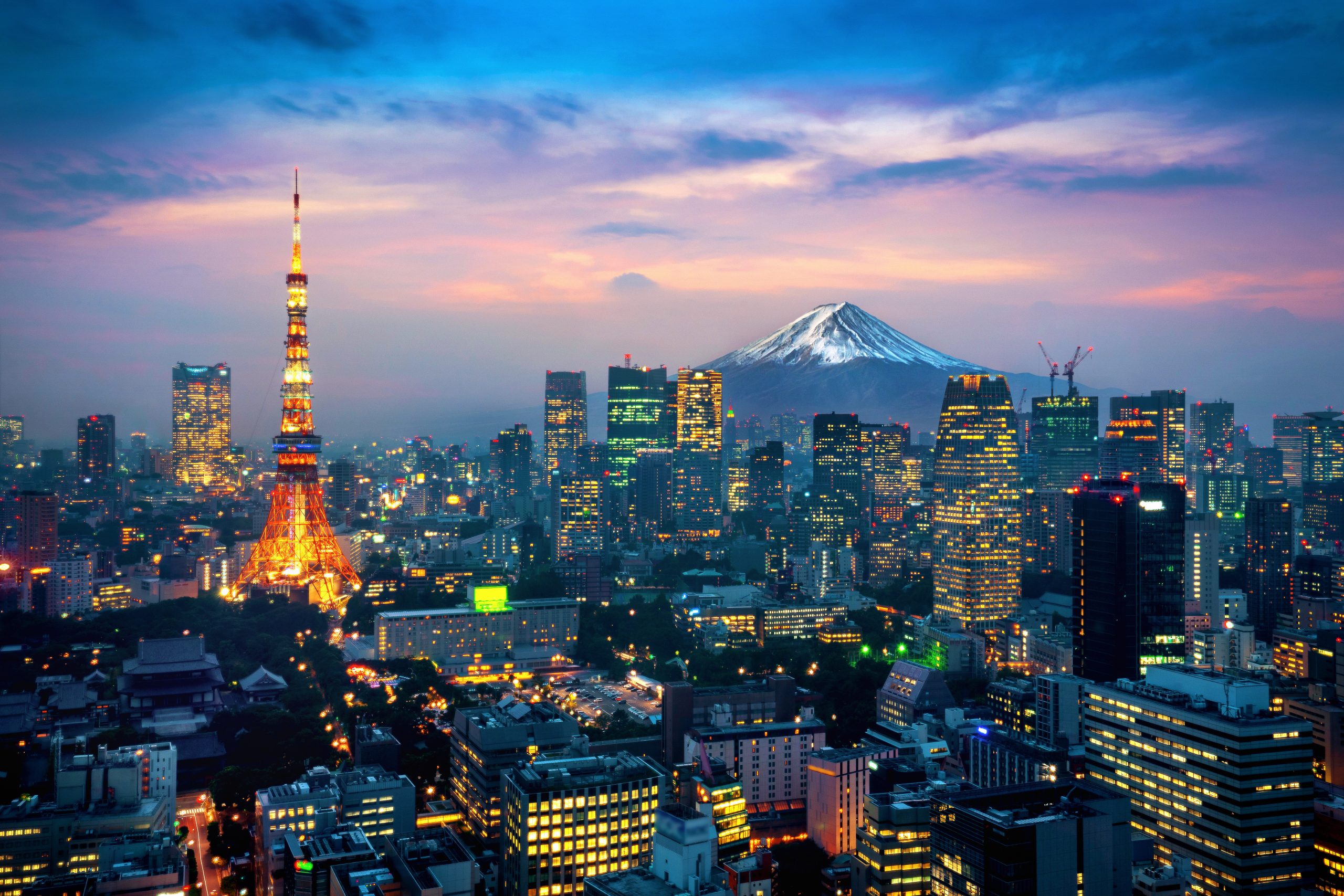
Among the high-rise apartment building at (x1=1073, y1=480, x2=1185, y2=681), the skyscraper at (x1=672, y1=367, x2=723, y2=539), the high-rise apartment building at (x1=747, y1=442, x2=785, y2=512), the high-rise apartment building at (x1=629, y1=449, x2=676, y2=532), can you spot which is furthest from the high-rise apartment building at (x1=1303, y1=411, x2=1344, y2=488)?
the high-rise apartment building at (x1=1073, y1=480, x2=1185, y2=681)

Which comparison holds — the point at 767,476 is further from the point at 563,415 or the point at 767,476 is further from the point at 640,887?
the point at 640,887

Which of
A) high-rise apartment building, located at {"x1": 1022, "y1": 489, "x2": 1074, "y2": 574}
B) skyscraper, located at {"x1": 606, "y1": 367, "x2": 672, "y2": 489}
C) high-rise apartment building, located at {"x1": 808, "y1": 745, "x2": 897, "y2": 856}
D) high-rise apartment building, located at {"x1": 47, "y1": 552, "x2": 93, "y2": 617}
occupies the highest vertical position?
skyscraper, located at {"x1": 606, "y1": 367, "x2": 672, "y2": 489}

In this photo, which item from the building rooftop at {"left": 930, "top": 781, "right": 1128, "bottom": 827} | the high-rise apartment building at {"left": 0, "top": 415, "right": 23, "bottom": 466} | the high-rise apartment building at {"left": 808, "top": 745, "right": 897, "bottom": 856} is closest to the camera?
the building rooftop at {"left": 930, "top": 781, "right": 1128, "bottom": 827}

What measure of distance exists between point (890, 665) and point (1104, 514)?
25.5 ft

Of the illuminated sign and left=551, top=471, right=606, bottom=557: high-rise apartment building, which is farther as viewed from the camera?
left=551, top=471, right=606, bottom=557: high-rise apartment building

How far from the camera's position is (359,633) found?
132 feet

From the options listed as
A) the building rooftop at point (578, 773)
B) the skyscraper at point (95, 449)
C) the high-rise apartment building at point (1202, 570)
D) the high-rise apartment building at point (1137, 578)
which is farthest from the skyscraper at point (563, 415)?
the building rooftop at point (578, 773)

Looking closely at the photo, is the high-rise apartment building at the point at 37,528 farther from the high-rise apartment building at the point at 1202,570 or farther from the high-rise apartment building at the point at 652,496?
the high-rise apartment building at the point at 1202,570

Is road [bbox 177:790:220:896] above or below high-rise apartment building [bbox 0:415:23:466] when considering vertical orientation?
below

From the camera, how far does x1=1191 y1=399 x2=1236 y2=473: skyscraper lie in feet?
232

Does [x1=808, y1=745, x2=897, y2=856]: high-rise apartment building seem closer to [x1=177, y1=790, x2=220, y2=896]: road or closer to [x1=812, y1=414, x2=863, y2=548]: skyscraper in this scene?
[x1=177, y1=790, x2=220, y2=896]: road

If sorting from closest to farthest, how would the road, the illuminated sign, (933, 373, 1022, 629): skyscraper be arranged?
the road → the illuminated sign → (933, 373, 1022, 629): skyscraper

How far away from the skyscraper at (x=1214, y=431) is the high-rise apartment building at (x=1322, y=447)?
5788mm

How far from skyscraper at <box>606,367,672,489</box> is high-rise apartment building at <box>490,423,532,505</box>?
624cm
